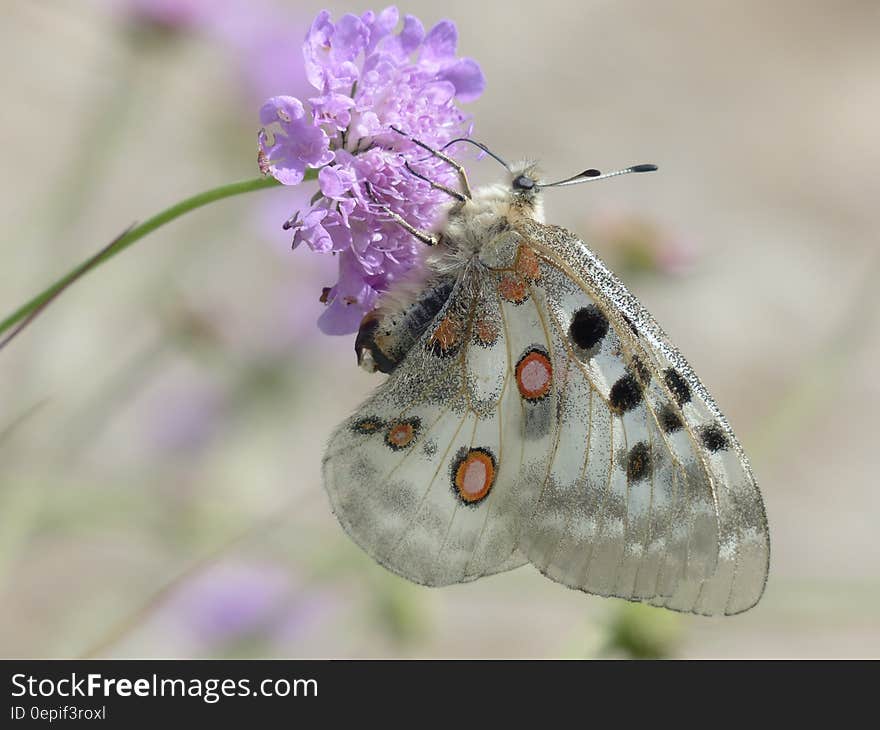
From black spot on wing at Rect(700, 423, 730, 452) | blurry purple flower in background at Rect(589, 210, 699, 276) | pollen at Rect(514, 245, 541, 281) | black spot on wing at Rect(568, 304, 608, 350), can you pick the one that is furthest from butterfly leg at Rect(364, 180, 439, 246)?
blurry purple flower in background at Rect(589, 210, 699, 276)

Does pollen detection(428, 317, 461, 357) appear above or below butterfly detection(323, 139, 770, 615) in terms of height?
above

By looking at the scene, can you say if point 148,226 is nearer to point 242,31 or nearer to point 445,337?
point 445,337

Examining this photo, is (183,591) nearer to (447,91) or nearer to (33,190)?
(447,91)

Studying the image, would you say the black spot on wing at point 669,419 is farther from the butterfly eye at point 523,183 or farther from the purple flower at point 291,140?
the purple flower at point 291,140

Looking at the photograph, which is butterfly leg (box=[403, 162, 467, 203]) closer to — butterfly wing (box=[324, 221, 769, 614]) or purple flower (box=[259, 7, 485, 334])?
purple flower (box=[259, 7, 485, 334])

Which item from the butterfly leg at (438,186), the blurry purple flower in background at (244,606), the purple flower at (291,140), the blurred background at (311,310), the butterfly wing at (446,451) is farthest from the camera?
the blurry purple flower in background at (244,606)

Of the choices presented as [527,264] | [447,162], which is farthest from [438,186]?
[527,264]

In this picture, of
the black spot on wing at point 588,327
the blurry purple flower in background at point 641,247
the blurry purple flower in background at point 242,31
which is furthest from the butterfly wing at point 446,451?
the blurry purple flower in background at point 242,31
